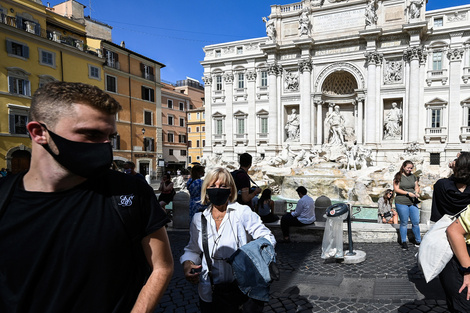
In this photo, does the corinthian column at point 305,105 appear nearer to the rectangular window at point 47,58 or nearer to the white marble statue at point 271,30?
the white marble statue at point 271,30

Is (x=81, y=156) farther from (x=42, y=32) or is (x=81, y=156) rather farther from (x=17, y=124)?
(x=42, y=32)

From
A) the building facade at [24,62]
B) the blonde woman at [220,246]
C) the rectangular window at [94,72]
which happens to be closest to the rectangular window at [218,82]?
the rectangular window at [94,72]

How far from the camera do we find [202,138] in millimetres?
43469

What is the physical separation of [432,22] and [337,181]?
1743 cm

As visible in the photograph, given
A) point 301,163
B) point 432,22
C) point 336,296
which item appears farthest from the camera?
point 432,22

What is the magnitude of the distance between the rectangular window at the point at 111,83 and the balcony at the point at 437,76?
90.9 feet

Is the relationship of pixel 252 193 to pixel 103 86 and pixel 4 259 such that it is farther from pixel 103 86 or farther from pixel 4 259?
pixel 103 86

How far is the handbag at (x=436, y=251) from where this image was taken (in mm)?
2539

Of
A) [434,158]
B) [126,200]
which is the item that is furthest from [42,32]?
[434,158]

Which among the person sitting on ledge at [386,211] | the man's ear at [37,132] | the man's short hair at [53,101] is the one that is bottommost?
the person sitting on ledge at [386,211]

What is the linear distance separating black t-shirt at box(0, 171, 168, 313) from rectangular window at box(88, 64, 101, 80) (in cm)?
2871

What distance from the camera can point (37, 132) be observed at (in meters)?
1.31

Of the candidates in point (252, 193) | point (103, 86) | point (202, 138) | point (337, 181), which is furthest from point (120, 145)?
point (252, 193)

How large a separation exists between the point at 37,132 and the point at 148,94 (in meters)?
32.1
